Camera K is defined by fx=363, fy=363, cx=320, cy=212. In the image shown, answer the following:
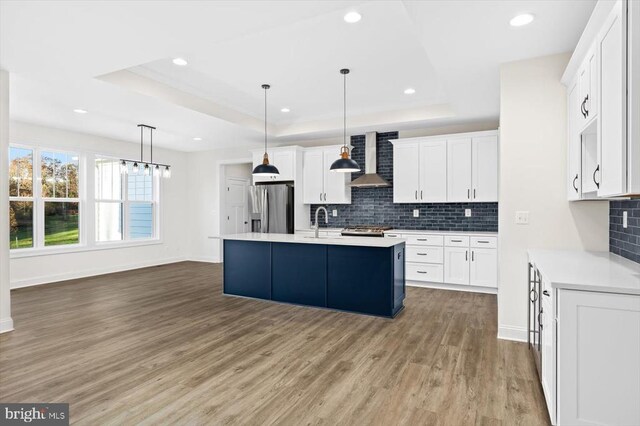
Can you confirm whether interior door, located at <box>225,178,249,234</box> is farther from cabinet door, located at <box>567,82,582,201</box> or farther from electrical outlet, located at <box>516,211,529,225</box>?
cabinet door, located at <box>567,82,582,201</box>

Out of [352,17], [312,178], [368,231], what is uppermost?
[352,17]

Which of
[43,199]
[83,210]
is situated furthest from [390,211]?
[43,199]

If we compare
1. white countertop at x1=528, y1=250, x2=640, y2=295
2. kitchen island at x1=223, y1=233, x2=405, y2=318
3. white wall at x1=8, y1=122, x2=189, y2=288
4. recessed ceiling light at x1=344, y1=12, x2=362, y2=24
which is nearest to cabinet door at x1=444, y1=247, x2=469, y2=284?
kitchen island at x1=223, y1=233, x2=405, y2=318

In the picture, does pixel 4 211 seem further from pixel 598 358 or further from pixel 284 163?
pixel 598 358

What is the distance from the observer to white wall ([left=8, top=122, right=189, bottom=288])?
5887 mm

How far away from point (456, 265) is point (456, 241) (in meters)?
0.36

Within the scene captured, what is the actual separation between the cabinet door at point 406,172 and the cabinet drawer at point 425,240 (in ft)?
2.18

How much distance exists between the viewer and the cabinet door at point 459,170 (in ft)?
18.4

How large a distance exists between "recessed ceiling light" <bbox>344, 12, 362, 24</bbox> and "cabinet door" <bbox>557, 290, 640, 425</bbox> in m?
2.54

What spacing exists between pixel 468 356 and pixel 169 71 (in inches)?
173

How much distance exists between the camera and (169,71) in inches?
171

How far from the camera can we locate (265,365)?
9.38 ft

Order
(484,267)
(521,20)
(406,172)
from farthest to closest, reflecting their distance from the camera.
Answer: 1. (406,172)
2. (484,267)
3. (521,20)

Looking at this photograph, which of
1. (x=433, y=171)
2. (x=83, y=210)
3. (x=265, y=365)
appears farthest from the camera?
(x=83, y=210)
